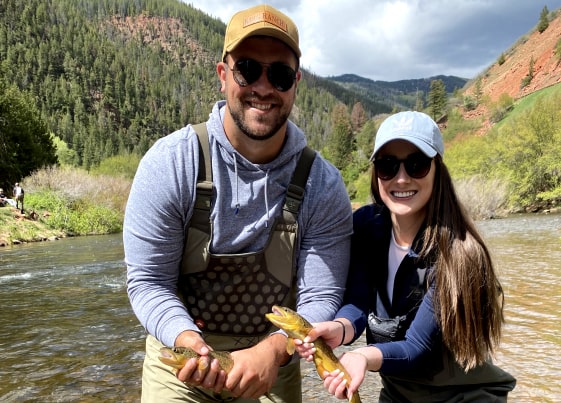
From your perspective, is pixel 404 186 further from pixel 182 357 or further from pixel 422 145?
pixel 182 357

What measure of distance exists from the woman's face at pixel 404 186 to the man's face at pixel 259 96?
2.26ft

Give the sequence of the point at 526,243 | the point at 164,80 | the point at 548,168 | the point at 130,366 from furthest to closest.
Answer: the point at 164,80 → the point at 548,168 → the point at 526,243 → the point at 130,366

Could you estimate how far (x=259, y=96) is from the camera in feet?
8.52

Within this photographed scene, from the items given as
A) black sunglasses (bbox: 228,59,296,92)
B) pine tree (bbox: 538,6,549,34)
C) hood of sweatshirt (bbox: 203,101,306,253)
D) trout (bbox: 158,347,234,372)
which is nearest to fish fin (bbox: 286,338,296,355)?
trout (bbox: 158,347,234,372)

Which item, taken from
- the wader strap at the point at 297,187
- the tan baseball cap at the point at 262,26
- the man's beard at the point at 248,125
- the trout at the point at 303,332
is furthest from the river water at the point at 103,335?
the tan baseball cap at the point at 262,26

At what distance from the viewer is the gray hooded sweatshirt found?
2510 millimetres

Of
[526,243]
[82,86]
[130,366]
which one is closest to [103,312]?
[130,366]

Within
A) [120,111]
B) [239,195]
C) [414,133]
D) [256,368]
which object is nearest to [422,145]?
[414,133]

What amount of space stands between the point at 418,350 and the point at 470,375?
0.34 meters

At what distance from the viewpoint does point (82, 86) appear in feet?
428

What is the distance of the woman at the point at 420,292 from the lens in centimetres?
248

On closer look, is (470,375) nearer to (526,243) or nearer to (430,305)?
(430,305)

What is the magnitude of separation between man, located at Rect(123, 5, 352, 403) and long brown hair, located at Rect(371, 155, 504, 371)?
1.84 feet

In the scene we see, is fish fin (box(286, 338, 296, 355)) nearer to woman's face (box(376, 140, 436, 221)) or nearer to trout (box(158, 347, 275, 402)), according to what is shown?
trout (box(158, 347, 275, 402))
